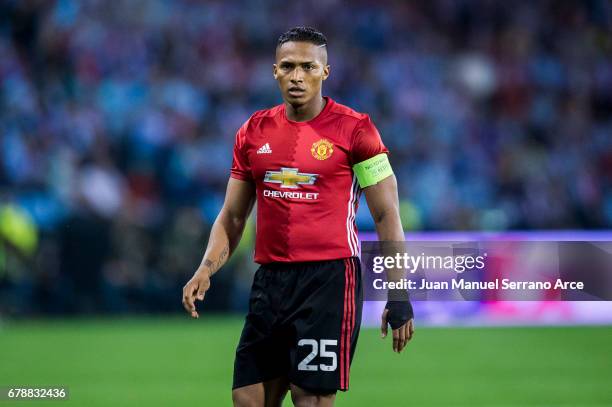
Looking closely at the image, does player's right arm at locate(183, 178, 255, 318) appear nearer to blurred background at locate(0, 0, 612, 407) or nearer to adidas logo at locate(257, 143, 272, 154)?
adidas logo at locate(257, 143, 272, 154)

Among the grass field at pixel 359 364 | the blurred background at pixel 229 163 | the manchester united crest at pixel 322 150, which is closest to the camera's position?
the manchester united crest at pixel 322 150

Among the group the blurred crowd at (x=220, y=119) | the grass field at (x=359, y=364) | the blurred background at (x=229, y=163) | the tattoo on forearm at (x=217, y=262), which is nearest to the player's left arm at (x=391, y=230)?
the tattoo on forearm at (x=217, y=262)

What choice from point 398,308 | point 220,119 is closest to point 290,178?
point 398,308

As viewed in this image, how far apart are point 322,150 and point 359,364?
19.9 feet

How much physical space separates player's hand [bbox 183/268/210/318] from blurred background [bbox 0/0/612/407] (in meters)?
4.02

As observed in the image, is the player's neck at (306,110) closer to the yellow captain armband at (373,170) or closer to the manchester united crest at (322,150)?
the manchester united crest at (322,150)

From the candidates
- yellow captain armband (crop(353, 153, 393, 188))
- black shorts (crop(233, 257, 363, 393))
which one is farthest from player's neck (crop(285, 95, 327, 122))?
black shorts (crop(233, 257, 363, 393))

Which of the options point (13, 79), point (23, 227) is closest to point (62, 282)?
point (23, 227)

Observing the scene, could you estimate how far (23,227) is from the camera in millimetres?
14328

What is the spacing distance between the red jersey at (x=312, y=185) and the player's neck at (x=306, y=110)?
3 cm

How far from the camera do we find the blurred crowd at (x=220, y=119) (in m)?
14.5

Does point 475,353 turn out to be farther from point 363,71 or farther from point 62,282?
point 363,71

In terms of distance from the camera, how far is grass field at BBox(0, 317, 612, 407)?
8734 millimetres

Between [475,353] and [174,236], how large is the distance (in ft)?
15.8
